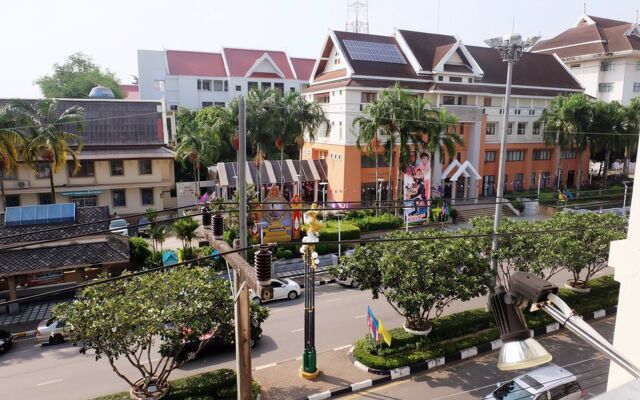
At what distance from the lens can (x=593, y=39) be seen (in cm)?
5447

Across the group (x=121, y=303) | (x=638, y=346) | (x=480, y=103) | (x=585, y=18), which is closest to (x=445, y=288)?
(x=121, y=303)

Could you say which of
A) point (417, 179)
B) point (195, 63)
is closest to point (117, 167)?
point (417, 179)

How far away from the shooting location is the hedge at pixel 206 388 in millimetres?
12742

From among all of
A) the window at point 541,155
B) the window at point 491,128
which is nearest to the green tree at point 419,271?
the window at point 491,128

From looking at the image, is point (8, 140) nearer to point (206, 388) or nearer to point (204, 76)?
point (206, 388)

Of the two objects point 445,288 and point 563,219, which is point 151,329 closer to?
point 445,288

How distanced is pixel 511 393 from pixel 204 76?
50.7m

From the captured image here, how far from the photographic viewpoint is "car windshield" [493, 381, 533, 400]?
11.7 meters

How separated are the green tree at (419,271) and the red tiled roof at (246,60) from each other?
44.5 m

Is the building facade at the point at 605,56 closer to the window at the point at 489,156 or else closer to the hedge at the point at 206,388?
the window at the point at 489,156

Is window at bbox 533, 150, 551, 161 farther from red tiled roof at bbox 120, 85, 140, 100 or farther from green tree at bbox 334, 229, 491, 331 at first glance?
red tiled roof at bbox 120, 85, 140, 100

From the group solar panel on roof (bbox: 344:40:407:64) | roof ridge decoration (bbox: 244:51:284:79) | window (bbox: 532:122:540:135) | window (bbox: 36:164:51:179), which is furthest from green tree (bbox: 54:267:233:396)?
roof ridge decoration (bbox: 244:51:284:79)

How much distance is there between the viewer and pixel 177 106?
181 feet

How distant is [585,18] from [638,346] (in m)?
66.6
